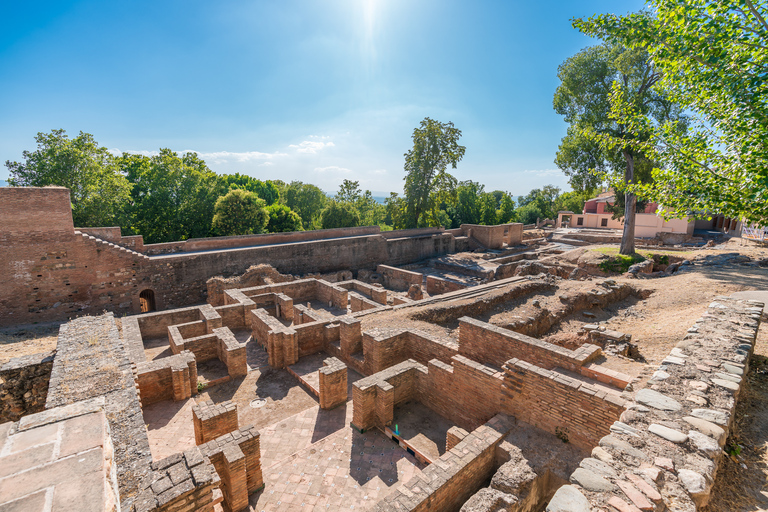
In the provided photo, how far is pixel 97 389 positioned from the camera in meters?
5.19

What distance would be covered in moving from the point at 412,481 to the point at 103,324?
8148 millimetres

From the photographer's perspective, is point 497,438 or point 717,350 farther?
point 497,438

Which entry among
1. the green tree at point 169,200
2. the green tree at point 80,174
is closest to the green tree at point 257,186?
the green tree at point 169,200

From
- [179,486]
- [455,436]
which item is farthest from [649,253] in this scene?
[179,486]

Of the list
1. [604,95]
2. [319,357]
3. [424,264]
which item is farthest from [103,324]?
[604,95]

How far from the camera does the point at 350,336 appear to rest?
9477mm

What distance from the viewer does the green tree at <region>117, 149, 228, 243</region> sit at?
2362cm

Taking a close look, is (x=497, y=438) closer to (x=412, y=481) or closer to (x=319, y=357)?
(x=412, y=481)

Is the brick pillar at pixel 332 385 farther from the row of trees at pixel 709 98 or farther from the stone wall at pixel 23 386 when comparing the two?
the row of trees at pixel 709 98

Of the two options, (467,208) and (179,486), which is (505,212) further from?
(179,486)

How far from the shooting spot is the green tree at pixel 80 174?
18625mm

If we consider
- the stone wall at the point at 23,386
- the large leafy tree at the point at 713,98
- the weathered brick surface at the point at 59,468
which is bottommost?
the stone wall at the point at 23,386

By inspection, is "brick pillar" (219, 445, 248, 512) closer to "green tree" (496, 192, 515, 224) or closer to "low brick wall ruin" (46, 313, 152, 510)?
"low brick wall ruin" (46, 313, 152, 510)

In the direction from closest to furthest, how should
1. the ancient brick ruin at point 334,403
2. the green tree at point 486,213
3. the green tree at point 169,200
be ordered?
the ancient brick ruin at point 334,403
the green tree at point 169,200
the green tree at point 486,213
